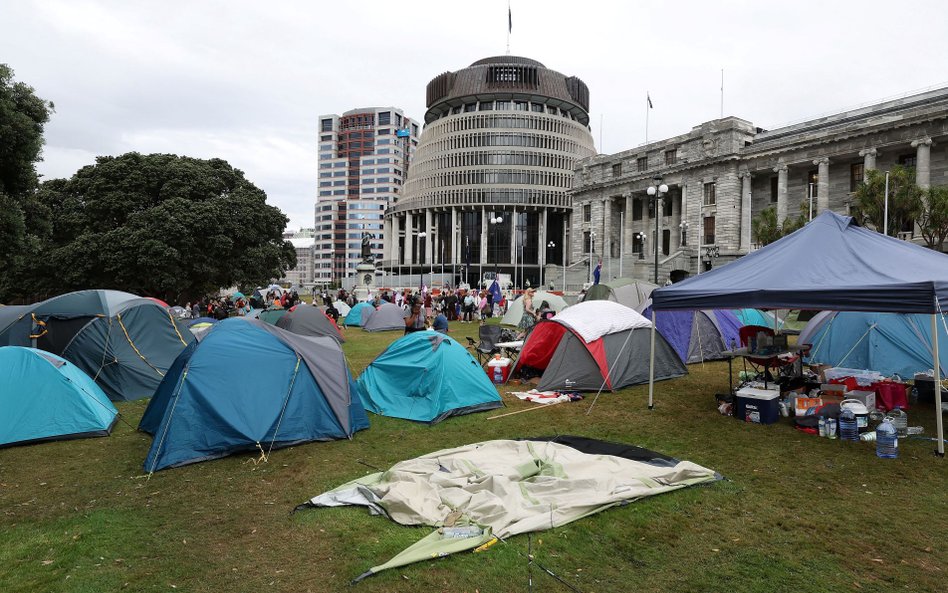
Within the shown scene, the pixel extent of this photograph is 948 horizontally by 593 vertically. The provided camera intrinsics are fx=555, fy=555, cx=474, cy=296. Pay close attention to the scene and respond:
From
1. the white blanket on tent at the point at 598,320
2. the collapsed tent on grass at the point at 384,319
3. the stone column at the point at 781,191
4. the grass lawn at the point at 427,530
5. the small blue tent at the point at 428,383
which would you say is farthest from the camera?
the stone column at the point at 781,191

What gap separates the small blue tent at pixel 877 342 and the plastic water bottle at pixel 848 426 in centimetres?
460

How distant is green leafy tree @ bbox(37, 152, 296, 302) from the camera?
92.2 feet

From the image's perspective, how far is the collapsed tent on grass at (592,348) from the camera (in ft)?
38.8

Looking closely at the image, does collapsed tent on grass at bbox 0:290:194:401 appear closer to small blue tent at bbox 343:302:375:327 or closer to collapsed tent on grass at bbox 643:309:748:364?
collapsed tent on grass at bbox 643:309:748:364

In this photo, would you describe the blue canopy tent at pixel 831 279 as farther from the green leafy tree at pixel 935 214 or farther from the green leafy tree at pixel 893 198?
the green leafy tree at pixel 935 214

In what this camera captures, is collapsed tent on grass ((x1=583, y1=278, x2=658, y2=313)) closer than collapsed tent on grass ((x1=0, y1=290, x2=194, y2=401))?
No

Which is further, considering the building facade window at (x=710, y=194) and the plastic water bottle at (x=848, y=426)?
the building facade window at (x=710, y=194)

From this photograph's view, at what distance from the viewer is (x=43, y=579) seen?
473 centimetres

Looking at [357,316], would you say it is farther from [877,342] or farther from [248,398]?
[877,342]

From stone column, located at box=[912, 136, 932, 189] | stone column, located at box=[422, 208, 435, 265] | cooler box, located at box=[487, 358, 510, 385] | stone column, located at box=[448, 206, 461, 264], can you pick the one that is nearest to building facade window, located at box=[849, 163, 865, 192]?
stone column, located at box=[912, 136, 932, 189]

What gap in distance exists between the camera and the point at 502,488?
594cm

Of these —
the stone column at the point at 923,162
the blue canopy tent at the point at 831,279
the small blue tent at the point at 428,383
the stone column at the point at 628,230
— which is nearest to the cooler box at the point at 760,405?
the blue canopy tent at the point at 831,279

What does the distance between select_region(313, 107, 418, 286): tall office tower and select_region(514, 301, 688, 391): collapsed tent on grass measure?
133485mm

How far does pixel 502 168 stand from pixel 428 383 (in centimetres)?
8381
